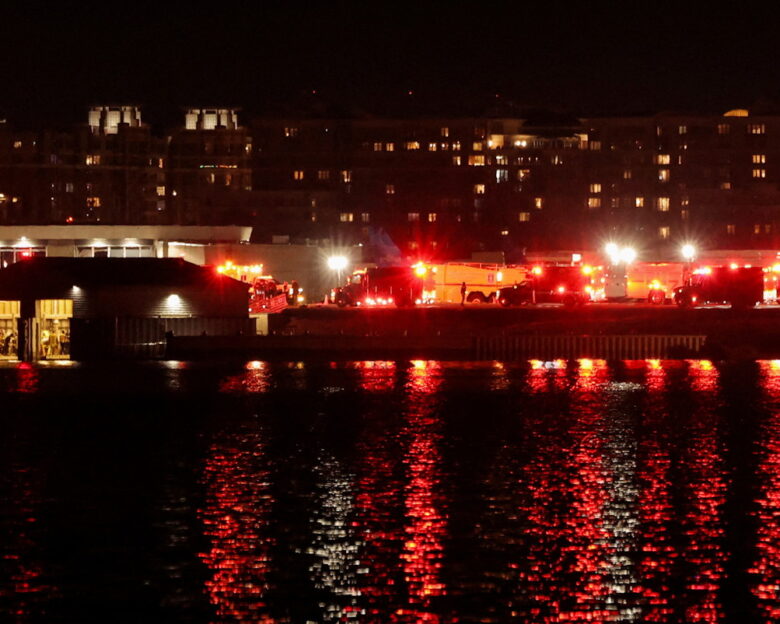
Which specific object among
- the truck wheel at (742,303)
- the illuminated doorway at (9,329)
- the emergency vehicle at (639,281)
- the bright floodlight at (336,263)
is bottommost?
the illuminated doorway at (9,329)

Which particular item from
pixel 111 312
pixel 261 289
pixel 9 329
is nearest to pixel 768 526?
pixel 111 312

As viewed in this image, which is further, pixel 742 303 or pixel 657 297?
pixel 657 297

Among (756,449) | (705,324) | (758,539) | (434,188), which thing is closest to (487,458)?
(756,449)

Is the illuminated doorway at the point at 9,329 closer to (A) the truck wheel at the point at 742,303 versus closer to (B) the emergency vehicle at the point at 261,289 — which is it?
(B) the emergency vehicle at the point at 261,289

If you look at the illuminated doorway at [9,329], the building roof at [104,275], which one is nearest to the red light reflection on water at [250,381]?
the building roof at [104,275]

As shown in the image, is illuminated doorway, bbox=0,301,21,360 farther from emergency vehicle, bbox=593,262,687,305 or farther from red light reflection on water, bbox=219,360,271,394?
emergency vehicle, bbox=593,262,687,305

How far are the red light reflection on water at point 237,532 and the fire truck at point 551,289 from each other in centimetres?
3003

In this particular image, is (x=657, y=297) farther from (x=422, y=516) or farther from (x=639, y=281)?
(x=422, y=516)

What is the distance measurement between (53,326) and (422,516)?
96.7 feet

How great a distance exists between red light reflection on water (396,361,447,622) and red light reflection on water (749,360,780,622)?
3.32 meters

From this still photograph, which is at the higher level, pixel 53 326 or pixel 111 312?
pixel 111 312

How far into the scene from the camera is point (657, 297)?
5441cm

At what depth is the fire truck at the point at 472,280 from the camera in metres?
56.2

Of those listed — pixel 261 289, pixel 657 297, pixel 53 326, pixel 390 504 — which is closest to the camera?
pixel 390 504
